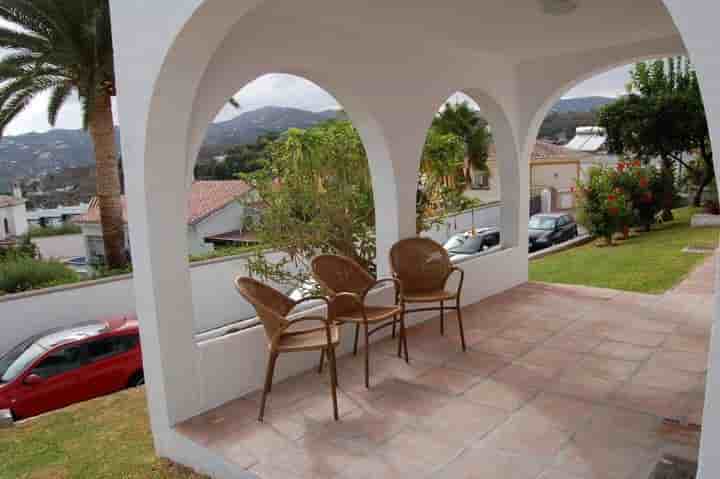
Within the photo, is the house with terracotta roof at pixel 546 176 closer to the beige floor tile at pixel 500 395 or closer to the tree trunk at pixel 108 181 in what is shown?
the tree trunk at pixel 108 181

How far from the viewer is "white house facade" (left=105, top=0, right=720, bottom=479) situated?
3059 mm

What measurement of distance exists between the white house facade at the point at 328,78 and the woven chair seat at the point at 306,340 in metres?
0.45

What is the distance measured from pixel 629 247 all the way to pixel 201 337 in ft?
35.2

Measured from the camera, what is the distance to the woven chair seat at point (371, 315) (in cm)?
402

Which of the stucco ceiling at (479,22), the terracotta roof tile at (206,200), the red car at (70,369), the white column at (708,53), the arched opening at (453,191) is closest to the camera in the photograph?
the white column at (708,53)

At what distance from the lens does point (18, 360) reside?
7363 millimetres

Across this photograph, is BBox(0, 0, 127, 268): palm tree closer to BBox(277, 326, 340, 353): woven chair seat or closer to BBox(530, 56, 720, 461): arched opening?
BBox(530, 56, 720, 461): arched opening

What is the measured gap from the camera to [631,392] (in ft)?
12.0

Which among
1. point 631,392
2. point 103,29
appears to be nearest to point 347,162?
point 631,392

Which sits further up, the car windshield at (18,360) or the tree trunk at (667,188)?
the tree trunk at (667,188)

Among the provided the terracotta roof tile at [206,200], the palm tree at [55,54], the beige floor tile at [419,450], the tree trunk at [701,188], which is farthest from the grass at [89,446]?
the tree trunk at [701,188]

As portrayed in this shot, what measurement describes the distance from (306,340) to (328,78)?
233 cm

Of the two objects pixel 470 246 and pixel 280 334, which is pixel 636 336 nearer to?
pixel 280 334

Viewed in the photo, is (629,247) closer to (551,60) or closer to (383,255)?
(551,60)
